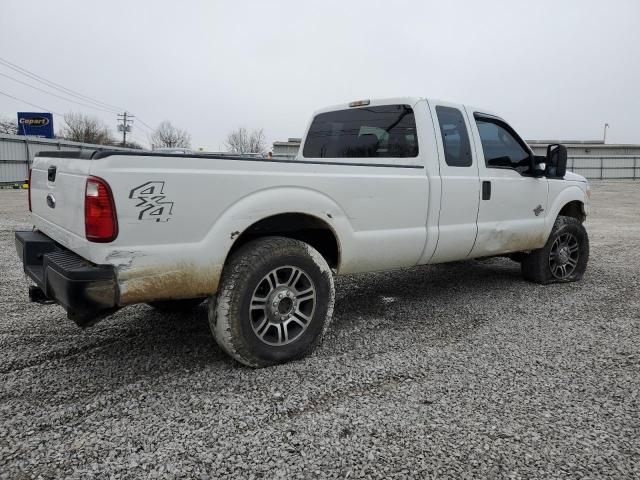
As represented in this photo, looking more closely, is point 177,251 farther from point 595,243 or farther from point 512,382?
point 595,243

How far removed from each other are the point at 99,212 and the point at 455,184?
2.91 metres

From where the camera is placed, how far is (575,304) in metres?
4.76

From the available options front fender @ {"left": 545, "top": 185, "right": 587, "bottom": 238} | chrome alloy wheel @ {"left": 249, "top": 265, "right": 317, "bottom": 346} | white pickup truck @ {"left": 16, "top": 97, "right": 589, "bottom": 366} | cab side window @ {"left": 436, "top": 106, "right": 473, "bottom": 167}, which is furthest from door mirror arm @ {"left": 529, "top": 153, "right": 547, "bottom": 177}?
chrome alloy wheel @ {"left": 249, "top": 265, "right": 317, "bottom": 346}

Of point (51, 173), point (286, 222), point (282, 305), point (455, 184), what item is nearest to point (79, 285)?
point (51, 173)

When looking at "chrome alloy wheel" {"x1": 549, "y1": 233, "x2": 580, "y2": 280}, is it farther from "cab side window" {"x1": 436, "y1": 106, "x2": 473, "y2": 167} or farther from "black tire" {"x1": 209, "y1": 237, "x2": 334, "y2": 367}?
"black tire" {"x1": 209, "y1": 237, "x2": 334, "y2": 367}

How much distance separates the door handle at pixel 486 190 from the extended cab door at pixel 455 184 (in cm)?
9

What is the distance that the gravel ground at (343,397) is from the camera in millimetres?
2203

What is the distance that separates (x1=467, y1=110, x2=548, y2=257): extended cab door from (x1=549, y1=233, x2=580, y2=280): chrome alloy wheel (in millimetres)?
396

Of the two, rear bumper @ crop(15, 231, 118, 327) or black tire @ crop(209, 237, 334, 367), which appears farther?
black tire @ crop(209, 237, 334, 367)

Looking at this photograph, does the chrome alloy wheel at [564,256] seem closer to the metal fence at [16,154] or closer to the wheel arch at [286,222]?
the wheel arch at [286,222]

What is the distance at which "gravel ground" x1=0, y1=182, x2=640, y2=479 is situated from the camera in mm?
2203

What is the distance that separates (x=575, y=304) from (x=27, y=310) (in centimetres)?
519

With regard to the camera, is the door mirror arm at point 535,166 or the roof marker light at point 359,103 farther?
the door mirror arm at point 535,166

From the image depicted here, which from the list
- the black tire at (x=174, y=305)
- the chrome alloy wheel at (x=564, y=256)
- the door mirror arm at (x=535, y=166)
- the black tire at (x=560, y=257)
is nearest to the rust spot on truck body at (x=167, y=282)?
the black tire at (x=174, y=305)
